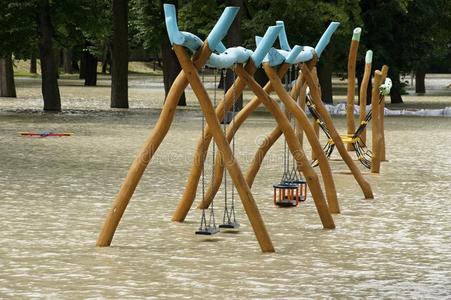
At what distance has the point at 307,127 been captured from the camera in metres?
12.8

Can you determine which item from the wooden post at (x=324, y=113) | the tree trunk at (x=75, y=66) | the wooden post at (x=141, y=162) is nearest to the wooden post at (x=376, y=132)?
the wooden post at (x=324, y=113)

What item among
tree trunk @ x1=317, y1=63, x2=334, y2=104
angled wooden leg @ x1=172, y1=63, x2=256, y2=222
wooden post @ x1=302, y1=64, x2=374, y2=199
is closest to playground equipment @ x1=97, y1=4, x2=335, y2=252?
angled wooden leg @ x1=172, y1=63, x2=256, y2=222

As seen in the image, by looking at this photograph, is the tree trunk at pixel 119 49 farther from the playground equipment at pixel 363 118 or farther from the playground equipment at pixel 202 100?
the playground equipment at pixel 202 100

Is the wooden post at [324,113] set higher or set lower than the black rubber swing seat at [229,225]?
higher

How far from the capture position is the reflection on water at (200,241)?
8.88 meters

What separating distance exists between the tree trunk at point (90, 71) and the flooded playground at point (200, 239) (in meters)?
49.6

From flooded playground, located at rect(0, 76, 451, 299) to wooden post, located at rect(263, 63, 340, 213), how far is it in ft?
1.06

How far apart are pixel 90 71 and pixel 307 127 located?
60.2 metres

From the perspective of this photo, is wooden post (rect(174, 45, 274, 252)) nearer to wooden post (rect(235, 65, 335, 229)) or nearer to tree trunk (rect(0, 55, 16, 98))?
wooden post (rect(235, 65, 335, 229))

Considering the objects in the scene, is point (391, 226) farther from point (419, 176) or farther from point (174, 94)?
point (419, 176)

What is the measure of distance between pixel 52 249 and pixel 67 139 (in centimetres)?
1422

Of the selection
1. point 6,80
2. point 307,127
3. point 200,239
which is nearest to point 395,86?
point 6,80

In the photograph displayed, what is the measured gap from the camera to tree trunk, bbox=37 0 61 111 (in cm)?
3494

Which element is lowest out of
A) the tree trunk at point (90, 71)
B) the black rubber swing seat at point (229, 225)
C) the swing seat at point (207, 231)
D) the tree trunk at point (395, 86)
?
the tree trunk at point (90, 71)
